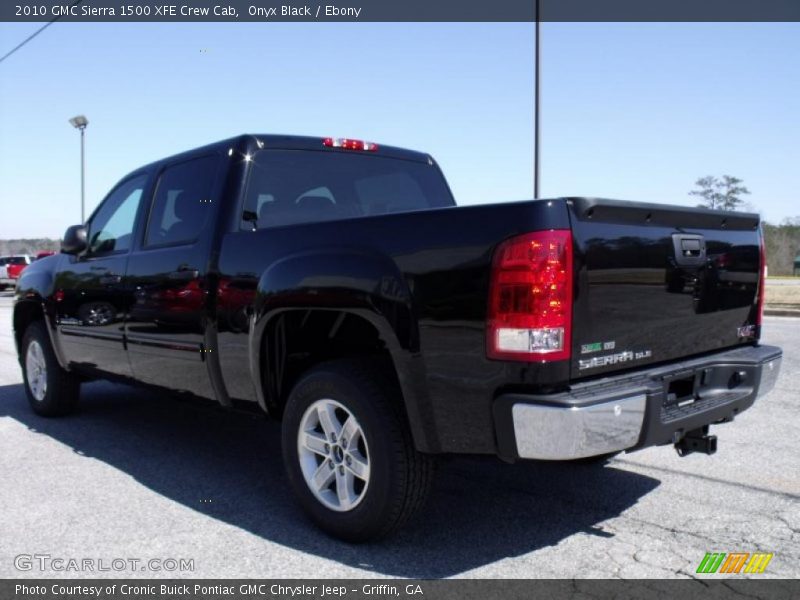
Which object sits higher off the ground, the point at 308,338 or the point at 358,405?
the point at 308,338

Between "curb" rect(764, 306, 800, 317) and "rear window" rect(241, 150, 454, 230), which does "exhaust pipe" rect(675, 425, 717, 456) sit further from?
"curb" rect(764, 306, 800, 317)

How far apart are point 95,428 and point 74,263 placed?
50.3 inches

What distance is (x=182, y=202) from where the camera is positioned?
15.1 feet

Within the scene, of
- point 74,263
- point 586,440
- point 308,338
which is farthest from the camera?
point 74,263

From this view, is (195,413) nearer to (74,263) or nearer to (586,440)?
(74,263)

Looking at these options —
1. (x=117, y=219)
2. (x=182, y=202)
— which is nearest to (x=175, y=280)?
(x=182, y=202)

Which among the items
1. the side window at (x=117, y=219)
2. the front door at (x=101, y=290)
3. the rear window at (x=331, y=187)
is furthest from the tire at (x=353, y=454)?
the side window at (x=117, y=219)

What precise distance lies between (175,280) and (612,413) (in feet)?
8.66

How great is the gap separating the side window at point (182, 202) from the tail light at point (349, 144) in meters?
0.74

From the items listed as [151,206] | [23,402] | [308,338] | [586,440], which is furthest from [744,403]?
[23,402]

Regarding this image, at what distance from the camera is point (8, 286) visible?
33344mm

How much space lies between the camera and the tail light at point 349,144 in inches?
185
